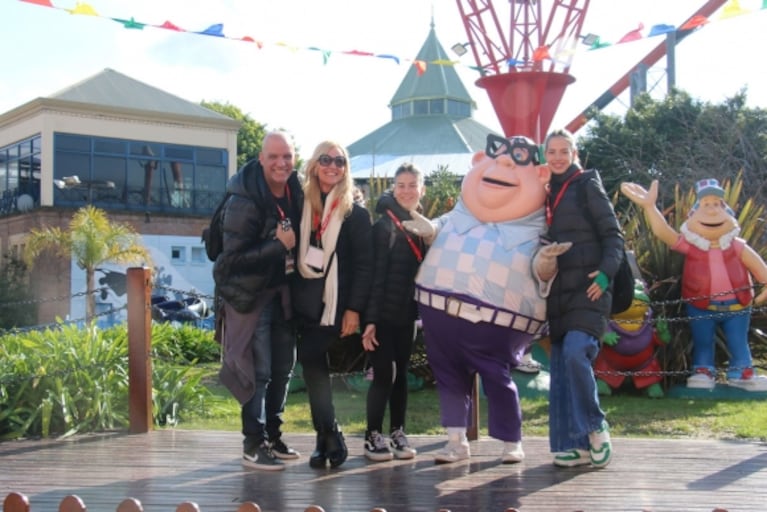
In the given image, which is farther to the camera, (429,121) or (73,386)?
(429,121)

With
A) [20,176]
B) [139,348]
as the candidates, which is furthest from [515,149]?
[20,176]

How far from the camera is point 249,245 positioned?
448cm

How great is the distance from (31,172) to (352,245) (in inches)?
976

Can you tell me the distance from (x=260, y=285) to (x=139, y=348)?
1.82m

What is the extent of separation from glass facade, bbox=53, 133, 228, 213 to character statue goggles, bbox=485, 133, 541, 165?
2241 cm

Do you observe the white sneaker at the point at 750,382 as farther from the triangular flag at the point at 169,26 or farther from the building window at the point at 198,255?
the building window at the point at 198,255

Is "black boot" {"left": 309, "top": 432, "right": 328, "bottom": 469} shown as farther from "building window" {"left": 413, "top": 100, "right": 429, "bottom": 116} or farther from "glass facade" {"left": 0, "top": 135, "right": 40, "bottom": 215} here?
"building window" {"left": 413, "top": 100, "right": 429, "bottom": 116}

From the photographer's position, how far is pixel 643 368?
330 inches

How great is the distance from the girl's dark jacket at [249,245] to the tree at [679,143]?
12701 millimetres

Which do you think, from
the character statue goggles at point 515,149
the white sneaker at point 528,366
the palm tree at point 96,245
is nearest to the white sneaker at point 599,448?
the character statue goggles at point 515,149

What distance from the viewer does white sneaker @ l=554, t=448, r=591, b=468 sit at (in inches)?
184

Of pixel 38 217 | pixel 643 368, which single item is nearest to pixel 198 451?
pixel 643 368

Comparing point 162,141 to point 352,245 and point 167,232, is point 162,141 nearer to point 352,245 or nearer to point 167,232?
point 167,232

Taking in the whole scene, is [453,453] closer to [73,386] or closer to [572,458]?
[572,458]
